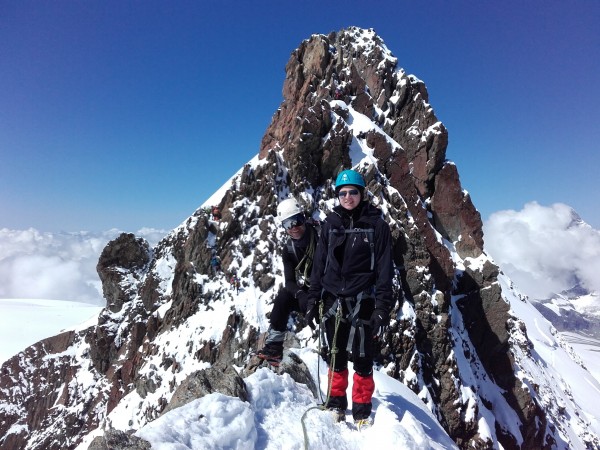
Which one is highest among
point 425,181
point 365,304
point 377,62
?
point 377,62

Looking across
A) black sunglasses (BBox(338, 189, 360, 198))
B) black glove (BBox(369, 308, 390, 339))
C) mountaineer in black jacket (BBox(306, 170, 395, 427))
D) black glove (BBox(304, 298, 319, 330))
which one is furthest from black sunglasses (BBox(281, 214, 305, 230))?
black glove (BBox(369, 308, 390, 339))

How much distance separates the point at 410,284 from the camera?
30.3m

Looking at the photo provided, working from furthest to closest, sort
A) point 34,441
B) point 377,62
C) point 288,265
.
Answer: point 377,62 → point 34,441 → point 288,265

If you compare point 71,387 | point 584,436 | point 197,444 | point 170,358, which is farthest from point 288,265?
point 584,436

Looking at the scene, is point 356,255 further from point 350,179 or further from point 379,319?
point 350,179

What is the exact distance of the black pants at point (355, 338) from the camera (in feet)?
20.3

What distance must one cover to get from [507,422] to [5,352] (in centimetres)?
17241

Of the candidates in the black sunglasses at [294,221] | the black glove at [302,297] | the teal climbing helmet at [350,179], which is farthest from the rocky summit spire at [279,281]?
the teal climbing helmet at [350,179]

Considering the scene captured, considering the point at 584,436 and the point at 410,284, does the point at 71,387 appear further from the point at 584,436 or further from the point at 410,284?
the point at 584,436

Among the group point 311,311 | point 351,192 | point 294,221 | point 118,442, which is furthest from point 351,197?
point 118,442

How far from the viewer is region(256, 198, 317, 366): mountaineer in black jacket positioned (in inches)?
290

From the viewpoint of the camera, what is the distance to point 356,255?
6.08 meters

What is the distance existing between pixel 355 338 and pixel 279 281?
83.1 feet

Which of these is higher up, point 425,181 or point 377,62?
point 377,62
